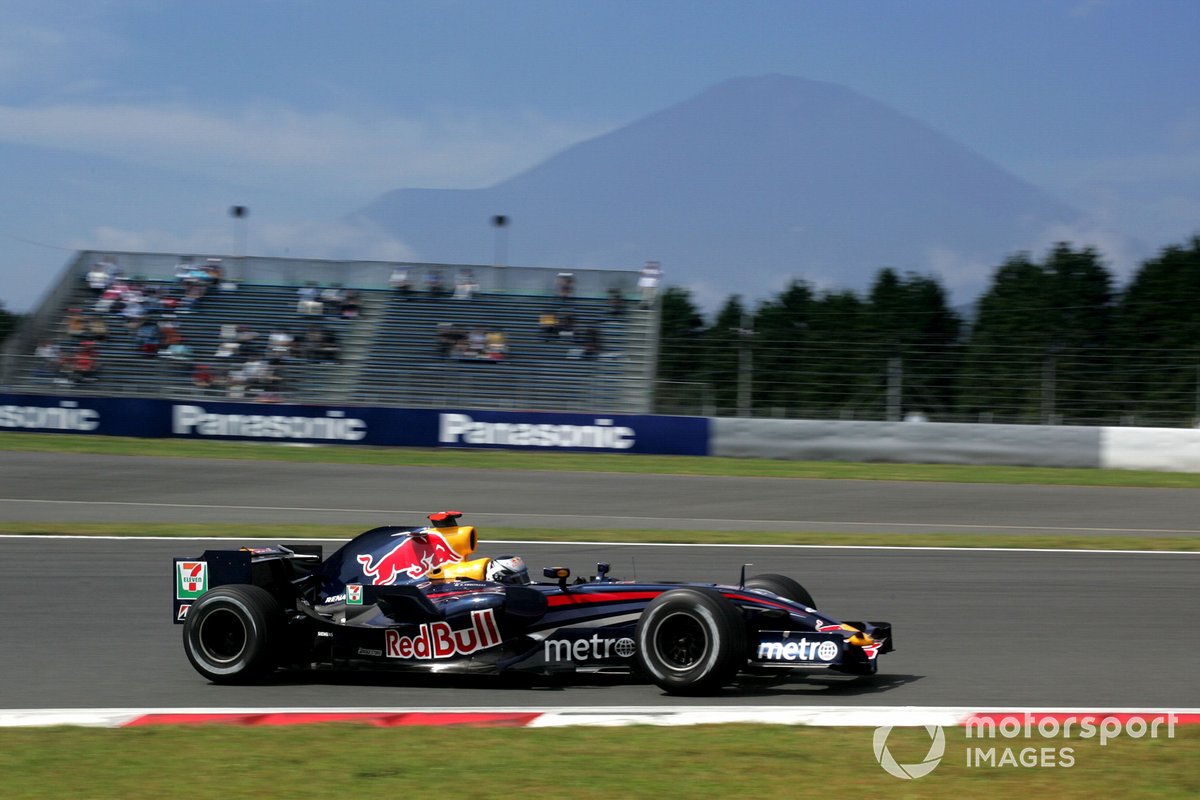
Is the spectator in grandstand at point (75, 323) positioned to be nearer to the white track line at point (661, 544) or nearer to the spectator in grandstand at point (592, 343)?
the spectator in grandstand at point (592, 343)

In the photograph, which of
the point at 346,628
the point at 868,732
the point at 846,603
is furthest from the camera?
the point at 846,603

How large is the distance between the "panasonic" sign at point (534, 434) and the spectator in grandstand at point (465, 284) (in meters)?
4.79

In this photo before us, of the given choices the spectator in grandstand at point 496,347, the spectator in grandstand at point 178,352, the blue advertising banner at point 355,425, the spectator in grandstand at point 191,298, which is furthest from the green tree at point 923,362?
the spectator in grandstand at point 191,298

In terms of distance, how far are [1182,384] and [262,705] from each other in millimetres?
22148

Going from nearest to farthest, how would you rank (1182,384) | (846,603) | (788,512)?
(846,603), (788,512), (1182,384)

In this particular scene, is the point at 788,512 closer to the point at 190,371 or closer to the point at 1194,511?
the point at 1194,511

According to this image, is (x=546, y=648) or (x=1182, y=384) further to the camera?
(x=1182, y=384)

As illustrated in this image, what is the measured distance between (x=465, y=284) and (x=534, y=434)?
580 cm

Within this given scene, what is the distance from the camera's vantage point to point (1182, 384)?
2431cm

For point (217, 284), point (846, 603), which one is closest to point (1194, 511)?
point (846, 603)

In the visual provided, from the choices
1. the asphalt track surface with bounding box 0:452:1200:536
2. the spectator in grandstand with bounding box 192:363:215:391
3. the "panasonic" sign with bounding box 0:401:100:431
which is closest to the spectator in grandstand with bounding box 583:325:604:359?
the asphalt track surface with bounding box 0:452:1200:536

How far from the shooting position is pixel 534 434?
26.3m

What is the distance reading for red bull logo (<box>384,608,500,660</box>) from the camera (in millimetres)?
6793

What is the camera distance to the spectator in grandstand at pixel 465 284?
30.3 m
